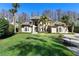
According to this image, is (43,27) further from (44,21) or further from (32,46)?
(32,46)

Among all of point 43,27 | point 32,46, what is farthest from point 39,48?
point 43,27

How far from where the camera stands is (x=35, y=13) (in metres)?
7.63

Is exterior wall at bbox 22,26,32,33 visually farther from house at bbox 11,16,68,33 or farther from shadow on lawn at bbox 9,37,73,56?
shadow on lawn at bbox 9,37,73,56

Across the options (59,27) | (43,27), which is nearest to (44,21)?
(43,27)

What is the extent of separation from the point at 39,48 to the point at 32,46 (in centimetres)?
9

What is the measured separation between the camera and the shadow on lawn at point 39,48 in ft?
25.0

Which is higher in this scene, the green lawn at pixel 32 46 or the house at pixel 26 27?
the house at pixel 26 27

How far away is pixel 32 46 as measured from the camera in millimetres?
7637

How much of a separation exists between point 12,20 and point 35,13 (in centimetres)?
29

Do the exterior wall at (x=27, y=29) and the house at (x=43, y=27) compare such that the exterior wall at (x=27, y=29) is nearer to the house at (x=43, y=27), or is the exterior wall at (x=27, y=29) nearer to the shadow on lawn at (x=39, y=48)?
the house at (x=43, y=27)

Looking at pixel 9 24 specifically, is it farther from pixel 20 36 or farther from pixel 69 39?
pixel 69 39

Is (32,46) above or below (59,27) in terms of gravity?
below

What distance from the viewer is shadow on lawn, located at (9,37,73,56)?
25.0ft

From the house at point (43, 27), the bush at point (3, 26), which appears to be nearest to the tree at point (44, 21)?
the house at point (43, 27)
